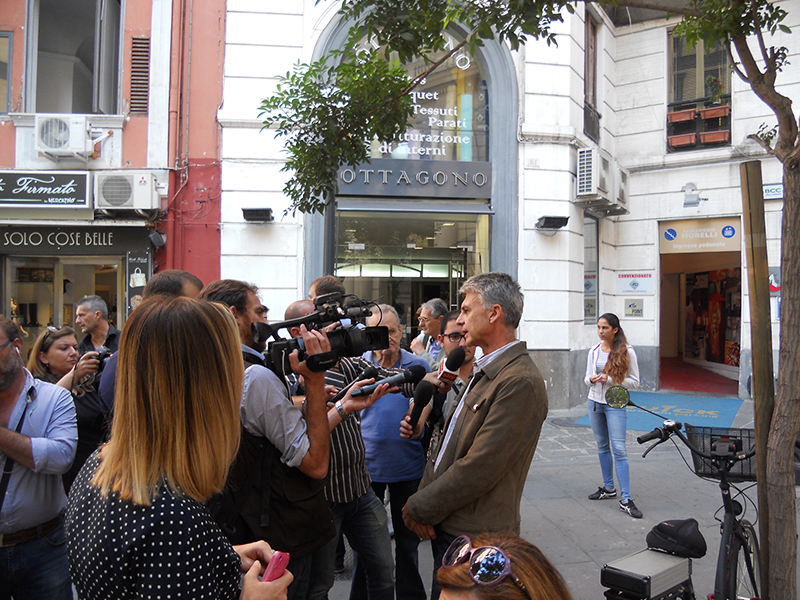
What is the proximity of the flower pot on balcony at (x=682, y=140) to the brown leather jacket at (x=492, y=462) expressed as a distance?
11.3 m

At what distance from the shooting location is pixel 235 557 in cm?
143

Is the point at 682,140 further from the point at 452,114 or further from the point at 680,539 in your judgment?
the point at 680,539

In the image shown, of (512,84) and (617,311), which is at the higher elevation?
(512,84)

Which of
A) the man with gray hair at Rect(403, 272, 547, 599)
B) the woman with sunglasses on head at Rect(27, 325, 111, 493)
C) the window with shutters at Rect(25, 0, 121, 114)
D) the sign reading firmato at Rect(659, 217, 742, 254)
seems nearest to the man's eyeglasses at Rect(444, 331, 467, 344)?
the man with gray hair at Rect(403, 272, 547, 599)

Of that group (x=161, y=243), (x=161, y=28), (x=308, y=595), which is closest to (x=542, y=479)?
(x=308, y=595)

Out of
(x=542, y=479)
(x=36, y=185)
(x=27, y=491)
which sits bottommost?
(x=542, y=479)

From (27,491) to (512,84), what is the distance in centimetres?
980

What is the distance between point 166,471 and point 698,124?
13290 millimetres

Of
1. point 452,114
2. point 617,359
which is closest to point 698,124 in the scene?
point 452,114

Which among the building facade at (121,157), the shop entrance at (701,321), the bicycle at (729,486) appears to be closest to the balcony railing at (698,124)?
the shop entrance at (701,321)

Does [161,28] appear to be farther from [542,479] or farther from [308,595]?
[308,595]

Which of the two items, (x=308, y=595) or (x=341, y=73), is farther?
(x=341, y=73)

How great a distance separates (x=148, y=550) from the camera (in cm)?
129

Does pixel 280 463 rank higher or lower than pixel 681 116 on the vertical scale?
lower
